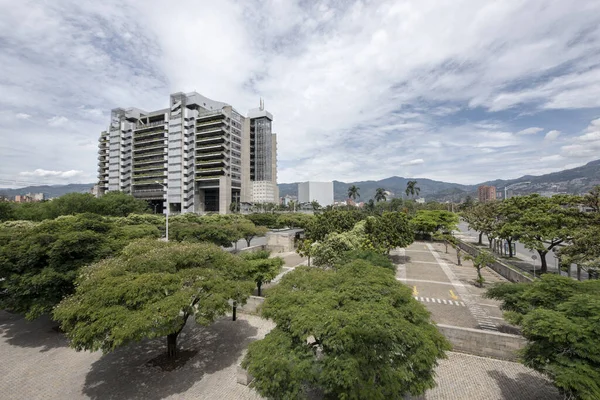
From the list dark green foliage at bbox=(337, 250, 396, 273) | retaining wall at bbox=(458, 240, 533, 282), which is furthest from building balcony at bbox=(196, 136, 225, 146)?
retaining wall at bbox=(458, 240, 533, 282)

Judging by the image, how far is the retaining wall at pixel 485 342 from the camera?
42.3 ft

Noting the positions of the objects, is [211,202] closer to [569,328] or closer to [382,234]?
[382,234]

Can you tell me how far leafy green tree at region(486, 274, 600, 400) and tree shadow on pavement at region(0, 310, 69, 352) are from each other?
22041mm

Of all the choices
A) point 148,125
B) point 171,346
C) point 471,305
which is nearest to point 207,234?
point 171,346

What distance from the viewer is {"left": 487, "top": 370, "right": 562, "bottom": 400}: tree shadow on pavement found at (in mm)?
10531

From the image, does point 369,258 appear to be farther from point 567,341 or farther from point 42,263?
point 42,263

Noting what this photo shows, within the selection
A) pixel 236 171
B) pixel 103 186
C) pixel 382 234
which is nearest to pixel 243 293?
pixel 382 234

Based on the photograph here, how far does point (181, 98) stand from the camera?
322 feet

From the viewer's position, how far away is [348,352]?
7.89 meters

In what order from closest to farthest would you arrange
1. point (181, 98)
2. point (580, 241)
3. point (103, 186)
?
1. point (580, 241)
2. point (181, 98)
3. point (103, 186)

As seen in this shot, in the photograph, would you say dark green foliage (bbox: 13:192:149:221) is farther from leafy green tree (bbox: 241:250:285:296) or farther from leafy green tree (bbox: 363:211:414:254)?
leafy green tree (bbox: 363:211:414:254)

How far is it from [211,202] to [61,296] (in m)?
86.0

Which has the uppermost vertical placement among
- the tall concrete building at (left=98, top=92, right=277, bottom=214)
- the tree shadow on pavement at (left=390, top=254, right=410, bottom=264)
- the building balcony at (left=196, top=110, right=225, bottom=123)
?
the building balcony at (left=196, top=110, right=225, bottom=123)

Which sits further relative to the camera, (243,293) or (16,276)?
(16,276)
